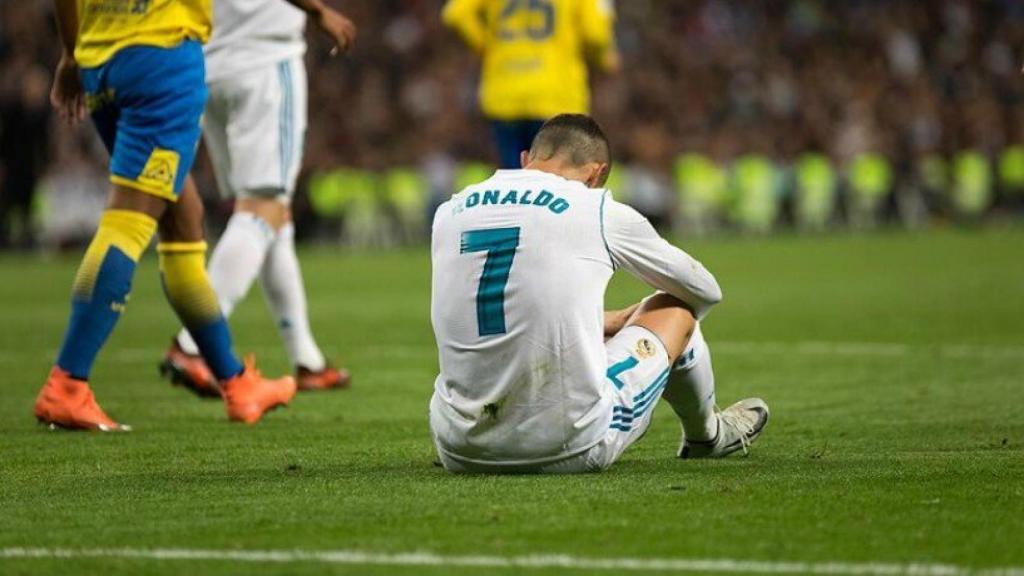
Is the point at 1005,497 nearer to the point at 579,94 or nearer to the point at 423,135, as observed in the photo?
the point at 579,94

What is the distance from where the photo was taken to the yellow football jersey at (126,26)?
23.1 feet

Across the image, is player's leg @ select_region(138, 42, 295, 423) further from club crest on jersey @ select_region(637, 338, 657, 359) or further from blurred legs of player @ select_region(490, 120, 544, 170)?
blurred legs of player @ select_region(490, 120, 544, 170)

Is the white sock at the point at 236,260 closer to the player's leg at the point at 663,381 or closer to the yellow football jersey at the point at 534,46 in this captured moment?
the player's leg at the point at 663,381

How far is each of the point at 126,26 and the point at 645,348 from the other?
2478mm

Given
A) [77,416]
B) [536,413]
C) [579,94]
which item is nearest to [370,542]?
[536,413]

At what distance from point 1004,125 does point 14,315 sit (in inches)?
874

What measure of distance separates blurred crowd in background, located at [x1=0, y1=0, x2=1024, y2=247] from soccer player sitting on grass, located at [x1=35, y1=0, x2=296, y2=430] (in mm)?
20396

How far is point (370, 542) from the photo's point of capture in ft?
14.7

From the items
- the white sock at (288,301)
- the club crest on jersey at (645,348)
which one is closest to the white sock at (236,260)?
the white sock at (288,301)

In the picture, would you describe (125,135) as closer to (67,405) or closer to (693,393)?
(67,405)

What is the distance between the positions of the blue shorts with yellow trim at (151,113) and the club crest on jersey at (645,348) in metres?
2.12

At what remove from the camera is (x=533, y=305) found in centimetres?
555

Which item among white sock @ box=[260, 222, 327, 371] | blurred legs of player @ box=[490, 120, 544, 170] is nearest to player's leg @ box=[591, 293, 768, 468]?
white sock @ box=[260, 222, 327, 371]

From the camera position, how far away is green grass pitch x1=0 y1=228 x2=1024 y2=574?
4.49 meters
